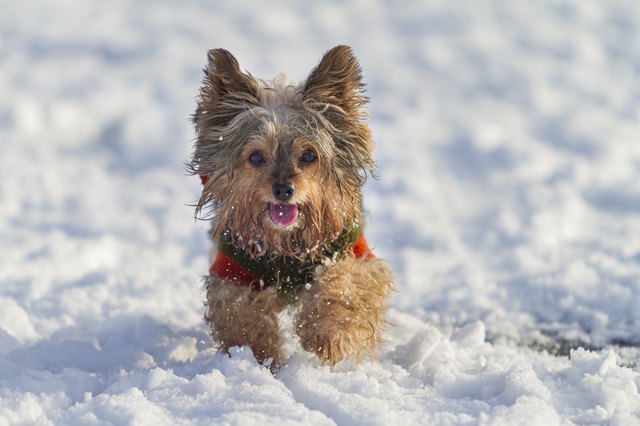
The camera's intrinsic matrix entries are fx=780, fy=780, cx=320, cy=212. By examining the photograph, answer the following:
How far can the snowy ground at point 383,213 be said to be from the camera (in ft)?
9.59

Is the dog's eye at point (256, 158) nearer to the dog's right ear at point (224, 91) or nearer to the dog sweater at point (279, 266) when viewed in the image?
the dog's right ear at point (224, 91)

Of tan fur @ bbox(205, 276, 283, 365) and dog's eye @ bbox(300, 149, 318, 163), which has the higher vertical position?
dog's eye @ bbox(300, 149, 318, 163)

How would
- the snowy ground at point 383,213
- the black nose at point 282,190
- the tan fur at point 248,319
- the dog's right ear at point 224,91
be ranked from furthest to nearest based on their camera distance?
the dog's right ear at point 224,91 → the tan fur at point 248,319 → the black nose at point 282,190 → the snowy ground at point 383,213

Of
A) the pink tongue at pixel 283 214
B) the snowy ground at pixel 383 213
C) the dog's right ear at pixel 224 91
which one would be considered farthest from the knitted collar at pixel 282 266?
the dog's right ear at pixel 224 91

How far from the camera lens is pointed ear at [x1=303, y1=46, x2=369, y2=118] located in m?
3.48

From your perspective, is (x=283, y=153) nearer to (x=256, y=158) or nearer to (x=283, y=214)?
(x=256, y=158)

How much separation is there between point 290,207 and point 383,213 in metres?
4.14

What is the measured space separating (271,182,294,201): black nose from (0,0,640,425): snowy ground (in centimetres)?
67

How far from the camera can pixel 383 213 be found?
24.3ft

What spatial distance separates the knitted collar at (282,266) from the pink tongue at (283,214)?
225 mm

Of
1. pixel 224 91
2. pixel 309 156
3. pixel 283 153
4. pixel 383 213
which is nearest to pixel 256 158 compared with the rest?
pixel 283 153

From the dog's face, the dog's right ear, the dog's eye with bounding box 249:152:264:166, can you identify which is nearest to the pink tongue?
the dog's face

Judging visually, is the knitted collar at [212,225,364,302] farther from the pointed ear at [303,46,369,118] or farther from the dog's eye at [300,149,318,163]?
the pointed ear at [303,46,369,118]

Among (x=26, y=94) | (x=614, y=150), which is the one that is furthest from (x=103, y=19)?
(x=614, y=150)
